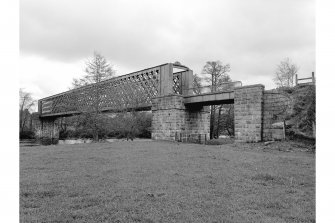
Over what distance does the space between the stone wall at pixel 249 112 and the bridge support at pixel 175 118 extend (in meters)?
6.57

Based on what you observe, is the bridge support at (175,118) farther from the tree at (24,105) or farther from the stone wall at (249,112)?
the tree at (24,105)

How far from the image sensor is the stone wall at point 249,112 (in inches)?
734

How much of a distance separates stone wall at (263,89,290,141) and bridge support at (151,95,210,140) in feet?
27.9

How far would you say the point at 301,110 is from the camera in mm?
14961

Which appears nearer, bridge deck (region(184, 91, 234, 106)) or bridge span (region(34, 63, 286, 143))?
bridge span (region(34, 63, 286, 143))

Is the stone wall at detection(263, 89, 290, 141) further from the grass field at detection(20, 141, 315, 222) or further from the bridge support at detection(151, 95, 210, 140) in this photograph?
the grass field at detection(20, 141, 315, 222)

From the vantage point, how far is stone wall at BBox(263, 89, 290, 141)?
691 inches

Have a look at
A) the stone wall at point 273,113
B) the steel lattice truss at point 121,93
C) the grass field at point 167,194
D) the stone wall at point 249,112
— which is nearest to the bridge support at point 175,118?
the steel lattice truss at point 121,93

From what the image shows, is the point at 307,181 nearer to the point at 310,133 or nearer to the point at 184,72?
the point at 310,133

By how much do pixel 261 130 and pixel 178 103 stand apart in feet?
29.7

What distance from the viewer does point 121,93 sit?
3516 centimetres

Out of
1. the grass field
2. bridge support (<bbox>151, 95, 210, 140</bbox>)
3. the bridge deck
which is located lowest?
the grass field

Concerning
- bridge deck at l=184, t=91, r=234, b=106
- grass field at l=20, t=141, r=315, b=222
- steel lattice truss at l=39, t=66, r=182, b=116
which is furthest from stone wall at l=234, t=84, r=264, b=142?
steel lattice truss at l=39, t=66, r=182, b=116

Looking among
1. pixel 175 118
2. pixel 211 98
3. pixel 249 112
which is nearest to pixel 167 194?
pixel 249 112
